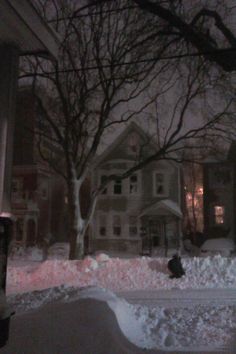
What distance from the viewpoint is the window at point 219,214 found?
2849 cm

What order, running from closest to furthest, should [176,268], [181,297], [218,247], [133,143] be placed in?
[181,297]
[176,268]
[218,247]
[133,143]

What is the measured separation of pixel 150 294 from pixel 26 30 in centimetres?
907

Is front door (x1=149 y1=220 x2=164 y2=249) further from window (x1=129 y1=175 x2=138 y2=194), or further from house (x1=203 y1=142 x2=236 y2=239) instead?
house (x1=203 y1=142 x2=236 y2=239)

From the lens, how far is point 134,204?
25.9 meters

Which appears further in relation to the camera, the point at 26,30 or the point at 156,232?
the point at 156,232

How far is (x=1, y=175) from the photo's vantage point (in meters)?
6.05

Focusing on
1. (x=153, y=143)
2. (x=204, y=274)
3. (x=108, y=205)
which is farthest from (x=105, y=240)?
(x=204, y=274)

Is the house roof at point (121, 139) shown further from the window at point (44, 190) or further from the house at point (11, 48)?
the house at point (11, 48)

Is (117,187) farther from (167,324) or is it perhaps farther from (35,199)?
(167,324)

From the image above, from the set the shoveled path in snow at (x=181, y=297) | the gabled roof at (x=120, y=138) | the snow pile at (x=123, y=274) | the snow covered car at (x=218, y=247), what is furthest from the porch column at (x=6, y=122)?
the snow covered car at (x=218, y=247)

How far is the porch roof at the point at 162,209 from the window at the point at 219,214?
3788 millimetres

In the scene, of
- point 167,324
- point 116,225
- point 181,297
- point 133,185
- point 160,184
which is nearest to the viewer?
point 167,324

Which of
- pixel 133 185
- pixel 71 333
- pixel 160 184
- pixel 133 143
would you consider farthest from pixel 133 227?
pixel 71 333

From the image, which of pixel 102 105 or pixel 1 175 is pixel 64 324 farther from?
pixel 102 105
